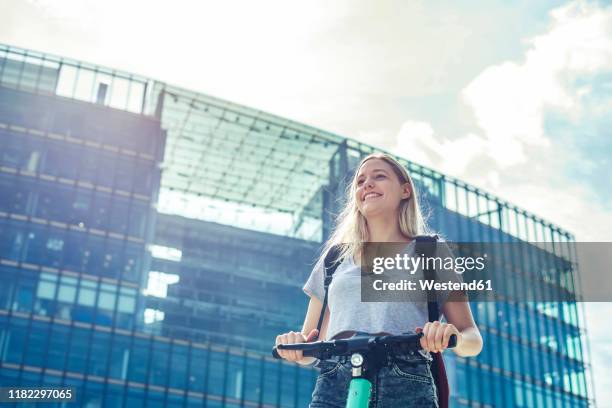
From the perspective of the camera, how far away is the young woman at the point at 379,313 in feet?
10.6

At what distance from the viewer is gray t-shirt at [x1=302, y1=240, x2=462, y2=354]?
3.55 meters

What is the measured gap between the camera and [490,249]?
53719 millimetres

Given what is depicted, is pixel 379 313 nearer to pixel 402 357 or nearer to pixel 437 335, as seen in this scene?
pixel 402 357

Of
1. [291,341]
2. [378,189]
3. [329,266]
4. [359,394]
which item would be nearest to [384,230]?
[378,189]

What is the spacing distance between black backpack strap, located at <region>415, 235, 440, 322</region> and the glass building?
39274mm

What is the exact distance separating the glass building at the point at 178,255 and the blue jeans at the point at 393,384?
3925cm

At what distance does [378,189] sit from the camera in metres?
3.83

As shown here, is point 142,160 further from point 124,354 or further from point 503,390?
point 503,390

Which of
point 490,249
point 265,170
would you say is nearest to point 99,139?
point 265,170

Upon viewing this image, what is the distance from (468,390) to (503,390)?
3.07 m

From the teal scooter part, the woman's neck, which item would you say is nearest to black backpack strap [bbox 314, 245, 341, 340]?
the woman's neck

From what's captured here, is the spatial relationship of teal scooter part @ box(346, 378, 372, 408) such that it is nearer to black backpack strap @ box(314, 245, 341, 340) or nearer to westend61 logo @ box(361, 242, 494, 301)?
westend61 logo @ box(361, 242, 494, 301)

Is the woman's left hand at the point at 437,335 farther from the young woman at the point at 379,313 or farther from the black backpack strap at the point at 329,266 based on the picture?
the black backpack strap at the point at 329,266

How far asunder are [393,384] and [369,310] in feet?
1.49
